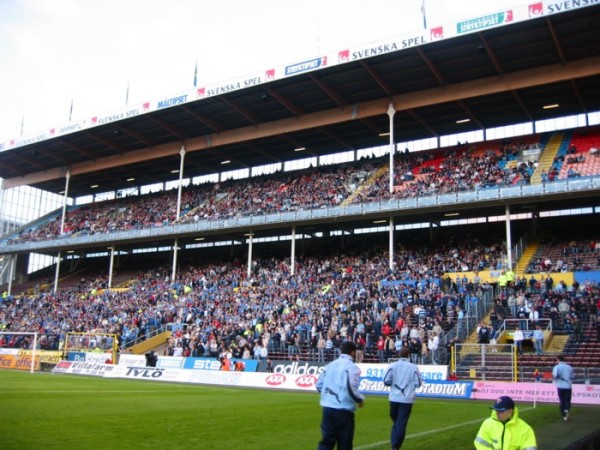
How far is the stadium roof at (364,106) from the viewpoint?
35.9 metres

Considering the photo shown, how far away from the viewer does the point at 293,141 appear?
51.3m

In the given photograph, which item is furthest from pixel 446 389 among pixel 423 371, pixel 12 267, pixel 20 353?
pixel 12 267

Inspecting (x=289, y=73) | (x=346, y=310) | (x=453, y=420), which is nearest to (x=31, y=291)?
(x=289, y=73)

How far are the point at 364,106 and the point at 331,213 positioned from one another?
8163 mm

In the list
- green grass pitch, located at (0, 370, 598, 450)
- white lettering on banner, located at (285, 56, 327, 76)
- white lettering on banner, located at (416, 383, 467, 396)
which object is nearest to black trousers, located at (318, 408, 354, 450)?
green grass pitch, located at (0, 370, 598, 450)

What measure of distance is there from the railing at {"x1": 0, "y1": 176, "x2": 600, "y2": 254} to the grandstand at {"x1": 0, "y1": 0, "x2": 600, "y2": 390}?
128 mm

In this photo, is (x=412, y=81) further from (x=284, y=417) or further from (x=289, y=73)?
(x=284, y=417)

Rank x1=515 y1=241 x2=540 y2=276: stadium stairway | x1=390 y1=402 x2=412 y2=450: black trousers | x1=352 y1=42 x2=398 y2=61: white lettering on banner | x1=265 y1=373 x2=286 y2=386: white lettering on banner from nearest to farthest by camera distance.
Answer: x1=390 y1=402 x2=412 y2=450: black trousers
x1=265 y1=373 x2=286 y2=386: white lettering on banner
x1=515 y1=241 x2=540 y2=276: stadium stairway
x1=352 y1=42 x2=398 y2=61: white lettering on banner

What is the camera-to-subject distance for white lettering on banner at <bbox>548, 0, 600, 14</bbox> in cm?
3045

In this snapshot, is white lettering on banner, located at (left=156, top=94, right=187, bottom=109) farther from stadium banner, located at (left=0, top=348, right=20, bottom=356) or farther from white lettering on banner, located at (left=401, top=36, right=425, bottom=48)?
stadium banner, located at (left=0, top=348, right=20, bottom=356)

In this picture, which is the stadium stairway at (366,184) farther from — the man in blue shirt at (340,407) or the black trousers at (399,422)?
the man in blue shirt at (340,407)

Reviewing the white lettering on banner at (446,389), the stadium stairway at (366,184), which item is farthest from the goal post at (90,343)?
the white lettering on banner at (446,389)

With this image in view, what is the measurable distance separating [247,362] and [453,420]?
644 inches

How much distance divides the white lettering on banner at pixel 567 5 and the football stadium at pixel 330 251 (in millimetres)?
70
